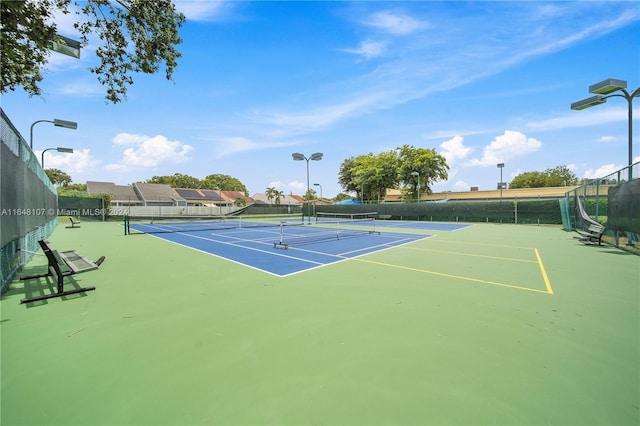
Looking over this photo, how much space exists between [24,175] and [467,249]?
535 inches

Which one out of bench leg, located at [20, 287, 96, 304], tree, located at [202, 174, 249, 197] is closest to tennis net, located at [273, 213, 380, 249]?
bench leg, located at [20, 287, 96, 304]

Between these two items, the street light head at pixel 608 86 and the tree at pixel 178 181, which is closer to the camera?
the street light head at pixel 608 86

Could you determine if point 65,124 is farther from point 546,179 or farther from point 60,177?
point 546,179

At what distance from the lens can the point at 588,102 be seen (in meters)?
10.9

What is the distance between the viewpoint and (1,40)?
4.11 meters

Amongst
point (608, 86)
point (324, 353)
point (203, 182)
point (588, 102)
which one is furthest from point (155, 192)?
point (608, 86)

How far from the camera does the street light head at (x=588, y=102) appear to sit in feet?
34.6

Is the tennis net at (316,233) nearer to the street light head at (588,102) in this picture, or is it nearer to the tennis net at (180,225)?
the tennis net at (180,225)

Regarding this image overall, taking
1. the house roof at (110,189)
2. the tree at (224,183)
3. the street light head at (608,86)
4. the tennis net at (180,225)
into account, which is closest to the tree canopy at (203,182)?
the tree at (224,183)

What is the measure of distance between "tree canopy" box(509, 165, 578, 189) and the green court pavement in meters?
80.6

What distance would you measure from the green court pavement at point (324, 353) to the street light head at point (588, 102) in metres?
8.32

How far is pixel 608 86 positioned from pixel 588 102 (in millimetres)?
1757

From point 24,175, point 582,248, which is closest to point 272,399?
point 24,175

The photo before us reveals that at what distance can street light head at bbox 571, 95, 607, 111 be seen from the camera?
1054 cm
